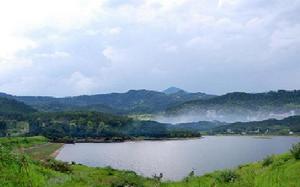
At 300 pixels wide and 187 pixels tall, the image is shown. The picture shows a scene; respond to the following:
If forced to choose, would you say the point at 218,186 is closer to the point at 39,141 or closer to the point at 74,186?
the point at 74,186

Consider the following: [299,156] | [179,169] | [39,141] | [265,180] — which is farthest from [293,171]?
[39,141]

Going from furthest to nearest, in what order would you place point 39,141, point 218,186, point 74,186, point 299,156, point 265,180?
point 39,141 → point 299,156 → point 74,186 → point 218,186 → point 265,180

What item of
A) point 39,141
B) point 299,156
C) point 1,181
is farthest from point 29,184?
point 39,141

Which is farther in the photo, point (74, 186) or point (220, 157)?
point (220, 157)

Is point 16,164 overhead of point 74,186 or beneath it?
overhead

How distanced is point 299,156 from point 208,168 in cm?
8776

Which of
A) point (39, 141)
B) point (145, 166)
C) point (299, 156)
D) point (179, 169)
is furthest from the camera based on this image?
point (39, 141)

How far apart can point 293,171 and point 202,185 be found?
879 centimetres

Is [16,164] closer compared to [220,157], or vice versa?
[16,164]

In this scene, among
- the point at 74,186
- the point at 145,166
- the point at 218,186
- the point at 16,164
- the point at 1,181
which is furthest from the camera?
the point at 145,166

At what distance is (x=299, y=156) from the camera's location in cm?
2759

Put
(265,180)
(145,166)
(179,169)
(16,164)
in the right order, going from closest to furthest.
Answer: (265,180), (16,164), (179,169), (145,166)

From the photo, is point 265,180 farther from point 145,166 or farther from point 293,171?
point 145,166

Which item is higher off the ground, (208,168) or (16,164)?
(16,164)
